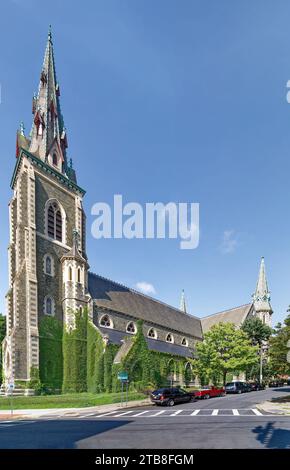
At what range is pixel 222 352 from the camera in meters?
50.9

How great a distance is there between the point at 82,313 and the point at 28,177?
49.7ft

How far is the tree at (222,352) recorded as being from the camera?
161 ft

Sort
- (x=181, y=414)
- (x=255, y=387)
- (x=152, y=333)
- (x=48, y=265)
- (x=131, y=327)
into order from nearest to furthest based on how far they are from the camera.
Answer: (x=181, y=414) < (x=48, y=265) < (x=255, y=387) < (x=131, y=327) < (x=152, y=333)

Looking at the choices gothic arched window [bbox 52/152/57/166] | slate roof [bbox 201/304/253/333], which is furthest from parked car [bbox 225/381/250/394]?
gothic arched window [bbox 52/152/57/166]

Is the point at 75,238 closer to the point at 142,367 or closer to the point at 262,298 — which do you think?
the point at 142,367

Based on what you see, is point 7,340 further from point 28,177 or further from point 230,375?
point 230,375

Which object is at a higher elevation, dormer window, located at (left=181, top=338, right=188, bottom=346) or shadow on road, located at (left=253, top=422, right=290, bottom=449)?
shadow on road, located at (left=253, top=422, right=290, bottom=449)

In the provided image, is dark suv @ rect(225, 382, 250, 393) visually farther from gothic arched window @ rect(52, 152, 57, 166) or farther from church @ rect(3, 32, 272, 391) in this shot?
gothic arched window @ rect(52, 152, 57, 166)

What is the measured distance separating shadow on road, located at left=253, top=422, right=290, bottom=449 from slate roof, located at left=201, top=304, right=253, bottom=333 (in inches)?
2136

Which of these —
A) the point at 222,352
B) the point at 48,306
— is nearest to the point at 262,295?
the point at 222,352

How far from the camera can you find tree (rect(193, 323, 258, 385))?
49.0 metres

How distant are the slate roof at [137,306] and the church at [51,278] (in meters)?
0.20

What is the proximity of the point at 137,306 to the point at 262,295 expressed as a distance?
53.1 metres

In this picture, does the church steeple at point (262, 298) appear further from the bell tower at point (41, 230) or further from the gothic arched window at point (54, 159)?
the gothic arched window at point (54, 159)
